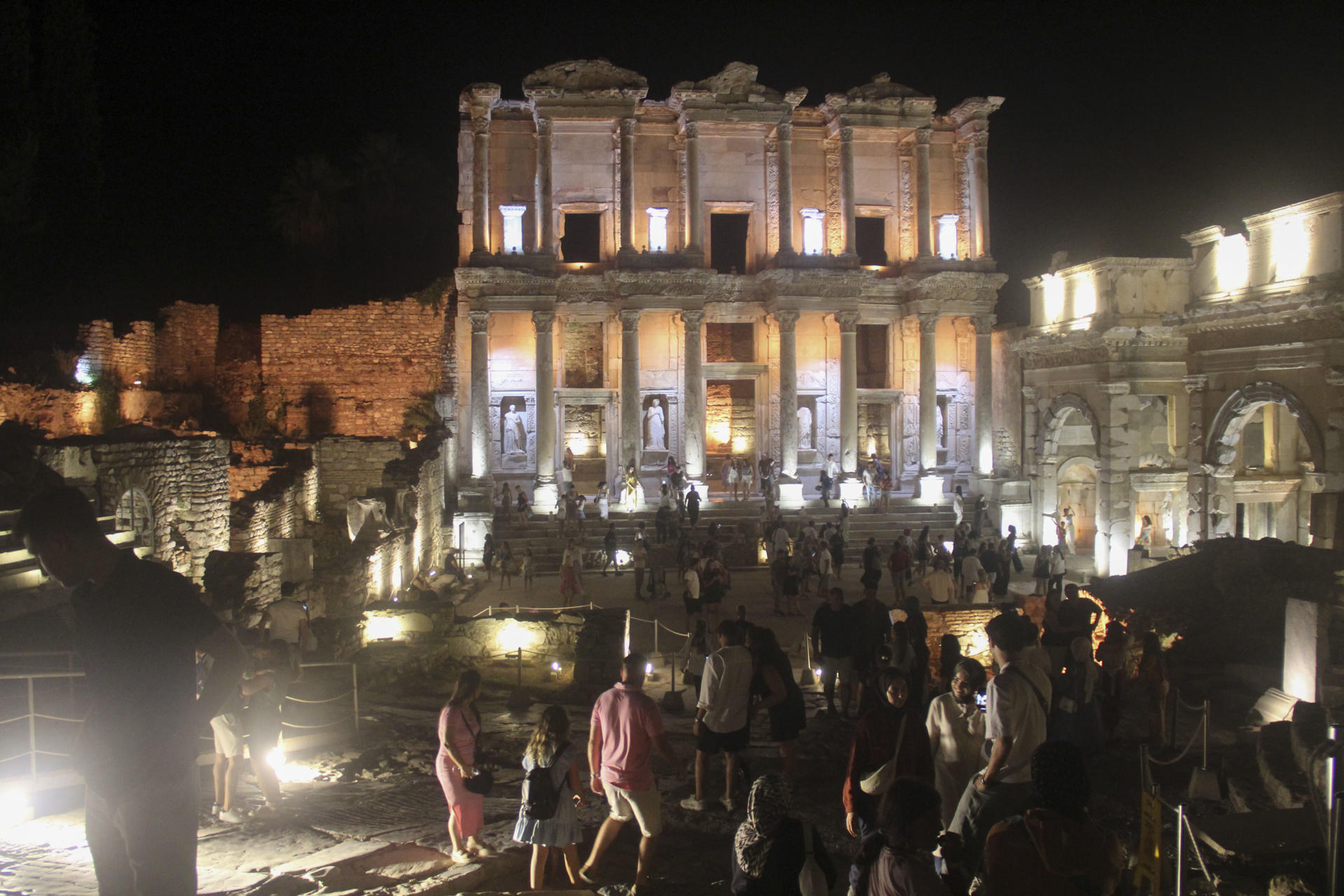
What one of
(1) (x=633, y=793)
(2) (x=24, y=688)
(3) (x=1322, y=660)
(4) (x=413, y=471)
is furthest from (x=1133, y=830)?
(4) (x=413, y=471)

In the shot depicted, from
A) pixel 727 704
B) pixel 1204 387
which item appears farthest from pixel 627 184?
pixel 727 704

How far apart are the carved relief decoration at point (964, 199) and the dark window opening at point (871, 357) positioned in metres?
4.38

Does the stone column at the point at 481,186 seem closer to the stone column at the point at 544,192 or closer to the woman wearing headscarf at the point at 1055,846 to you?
the stone column at the point at 544,192

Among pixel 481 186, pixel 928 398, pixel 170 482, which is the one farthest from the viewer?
pixel 928 398

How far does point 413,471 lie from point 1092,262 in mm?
17280

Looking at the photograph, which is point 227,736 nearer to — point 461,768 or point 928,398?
point 461,768

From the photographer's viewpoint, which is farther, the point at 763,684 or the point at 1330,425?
the point at 1330,425

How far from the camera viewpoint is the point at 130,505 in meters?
15.0

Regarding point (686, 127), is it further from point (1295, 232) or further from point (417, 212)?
point (1295, 232)

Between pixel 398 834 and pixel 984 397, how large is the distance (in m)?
25.8

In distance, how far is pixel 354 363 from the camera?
3136 cm

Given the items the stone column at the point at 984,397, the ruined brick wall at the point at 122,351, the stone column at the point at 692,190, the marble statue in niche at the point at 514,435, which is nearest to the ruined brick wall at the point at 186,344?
the ruined brick wall at the point at 122,351

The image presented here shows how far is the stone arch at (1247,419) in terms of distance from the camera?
58.0 ft

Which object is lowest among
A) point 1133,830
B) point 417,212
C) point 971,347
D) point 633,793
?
point 1133,830
